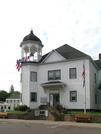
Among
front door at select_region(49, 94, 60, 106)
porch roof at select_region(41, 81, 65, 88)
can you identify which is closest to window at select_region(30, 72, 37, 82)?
porch roof at select_region(41, 81, 65, 88)

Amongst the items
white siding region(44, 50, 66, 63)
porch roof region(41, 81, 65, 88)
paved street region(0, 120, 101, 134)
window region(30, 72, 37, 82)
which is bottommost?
paved street region(0, 120, 101, 134)

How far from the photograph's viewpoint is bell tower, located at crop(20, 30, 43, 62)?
50.1 metres

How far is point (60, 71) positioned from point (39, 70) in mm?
3792

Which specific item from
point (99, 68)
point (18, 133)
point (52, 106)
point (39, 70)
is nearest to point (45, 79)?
point (39, 70)

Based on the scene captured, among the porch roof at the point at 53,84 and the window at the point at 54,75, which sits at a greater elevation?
the window at the point at 54,75

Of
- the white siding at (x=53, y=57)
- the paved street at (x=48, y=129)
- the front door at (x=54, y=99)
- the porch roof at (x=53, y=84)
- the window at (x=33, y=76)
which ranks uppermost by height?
the white siding at (x=53, y=57)

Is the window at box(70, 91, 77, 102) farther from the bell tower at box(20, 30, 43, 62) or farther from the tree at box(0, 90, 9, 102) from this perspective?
the tree at box(0, 90, 9, 102)

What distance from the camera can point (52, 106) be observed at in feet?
148

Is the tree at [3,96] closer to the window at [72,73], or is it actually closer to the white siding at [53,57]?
the white siding at [53,57]

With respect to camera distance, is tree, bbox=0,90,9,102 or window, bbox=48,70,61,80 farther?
tree, bbox=0,90,9,102

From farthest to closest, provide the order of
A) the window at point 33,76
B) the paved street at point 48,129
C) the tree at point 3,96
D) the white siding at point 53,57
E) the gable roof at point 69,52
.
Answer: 1. the tree at point 3,96
2. the window at point 33,76
3. the white siding at point 53,57
4. the gable roof at point 69,52
5. the paved street at point 48,129

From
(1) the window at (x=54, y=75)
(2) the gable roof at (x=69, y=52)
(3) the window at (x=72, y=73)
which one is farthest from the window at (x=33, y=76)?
(3) the window at (x=72, y=73)

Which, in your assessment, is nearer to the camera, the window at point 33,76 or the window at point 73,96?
the window at point 73,96

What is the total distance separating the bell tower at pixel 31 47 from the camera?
164ft
